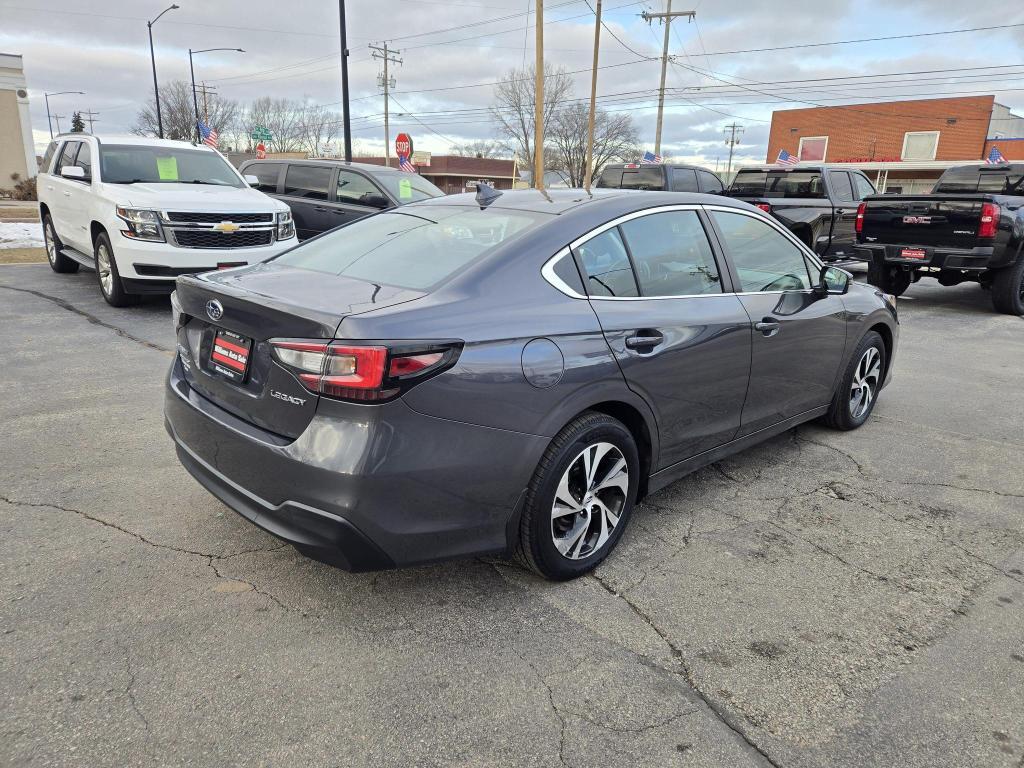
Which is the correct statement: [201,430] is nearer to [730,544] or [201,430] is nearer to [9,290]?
[730,544]

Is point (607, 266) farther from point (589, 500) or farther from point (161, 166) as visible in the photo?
point (161, 166)

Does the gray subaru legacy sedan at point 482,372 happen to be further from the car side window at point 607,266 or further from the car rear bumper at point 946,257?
the car rear bumper at point 946,257

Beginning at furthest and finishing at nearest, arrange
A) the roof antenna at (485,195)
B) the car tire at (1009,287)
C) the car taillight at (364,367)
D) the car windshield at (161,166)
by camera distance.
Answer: the car tire at (1009,287) → the car windshield at (161,166) → the roof antenna at (485,195) → the car taillight at (364,367)

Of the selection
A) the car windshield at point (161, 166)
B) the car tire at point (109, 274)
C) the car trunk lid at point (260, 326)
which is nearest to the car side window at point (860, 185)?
the car windshield at point (161, 166)

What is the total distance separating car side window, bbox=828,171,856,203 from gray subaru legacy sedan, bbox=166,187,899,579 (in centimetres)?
1020

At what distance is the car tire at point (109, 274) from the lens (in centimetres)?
804

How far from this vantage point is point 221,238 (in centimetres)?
810

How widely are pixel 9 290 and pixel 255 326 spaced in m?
8.71

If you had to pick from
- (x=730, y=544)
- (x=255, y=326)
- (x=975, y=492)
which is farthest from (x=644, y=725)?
(x=975, y=492)

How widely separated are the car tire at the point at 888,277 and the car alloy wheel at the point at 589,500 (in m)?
8.73

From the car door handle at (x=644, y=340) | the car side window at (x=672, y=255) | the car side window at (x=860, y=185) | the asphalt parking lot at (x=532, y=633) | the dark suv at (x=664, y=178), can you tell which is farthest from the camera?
the dark suv at (x=664, y=178)

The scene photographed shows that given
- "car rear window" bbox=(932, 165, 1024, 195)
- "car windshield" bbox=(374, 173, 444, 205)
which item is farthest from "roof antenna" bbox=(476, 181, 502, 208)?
"car rear window" bbox=(932, 165, 1024, 195)

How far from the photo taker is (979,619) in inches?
112

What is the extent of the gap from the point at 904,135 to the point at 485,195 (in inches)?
2351
